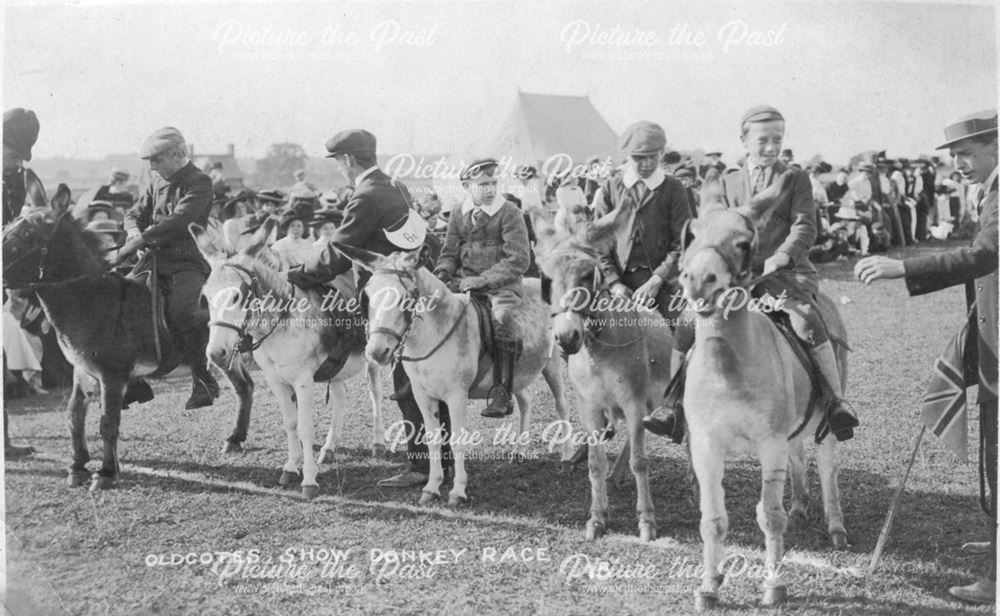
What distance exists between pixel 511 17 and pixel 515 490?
4030 mm

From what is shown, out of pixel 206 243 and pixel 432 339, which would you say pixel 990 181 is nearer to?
pixel 432 339

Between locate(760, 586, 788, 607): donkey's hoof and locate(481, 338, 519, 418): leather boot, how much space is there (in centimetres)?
269

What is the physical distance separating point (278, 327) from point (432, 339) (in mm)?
1520

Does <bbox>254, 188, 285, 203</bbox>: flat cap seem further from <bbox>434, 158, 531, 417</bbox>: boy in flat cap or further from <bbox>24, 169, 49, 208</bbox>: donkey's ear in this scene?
<bbox>434, 158, 531, 417</bbox>: boy in flat cap

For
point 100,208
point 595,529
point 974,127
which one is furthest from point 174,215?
point 974,127

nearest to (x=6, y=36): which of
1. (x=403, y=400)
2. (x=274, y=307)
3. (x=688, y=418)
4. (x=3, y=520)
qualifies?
(x=274, y=307)

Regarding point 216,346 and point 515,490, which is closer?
point 216,346

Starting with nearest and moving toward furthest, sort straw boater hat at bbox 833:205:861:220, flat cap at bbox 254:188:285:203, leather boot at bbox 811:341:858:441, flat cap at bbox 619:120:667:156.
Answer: leather boot at bbox 811:341:858:441 → flat cap at bbox 619:120:667:156 → flat cap at bbox 254:188:285:203 → straw boater hat at bbox 833:205:861:220

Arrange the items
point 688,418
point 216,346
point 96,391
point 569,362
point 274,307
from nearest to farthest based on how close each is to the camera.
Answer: point 688,418, point 569,362, point 216,346, point 274,307, point 96,391

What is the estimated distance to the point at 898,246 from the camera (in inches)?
774

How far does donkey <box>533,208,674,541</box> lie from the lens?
6066mm

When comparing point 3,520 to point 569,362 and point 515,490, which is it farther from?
point 569,362

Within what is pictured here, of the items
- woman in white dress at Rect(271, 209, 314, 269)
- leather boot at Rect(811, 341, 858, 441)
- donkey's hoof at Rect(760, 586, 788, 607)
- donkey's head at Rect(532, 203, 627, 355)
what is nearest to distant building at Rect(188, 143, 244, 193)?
woman in white dress at Rect(271, 209, 314, 269)

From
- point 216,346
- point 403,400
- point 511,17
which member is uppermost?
point 511,17
